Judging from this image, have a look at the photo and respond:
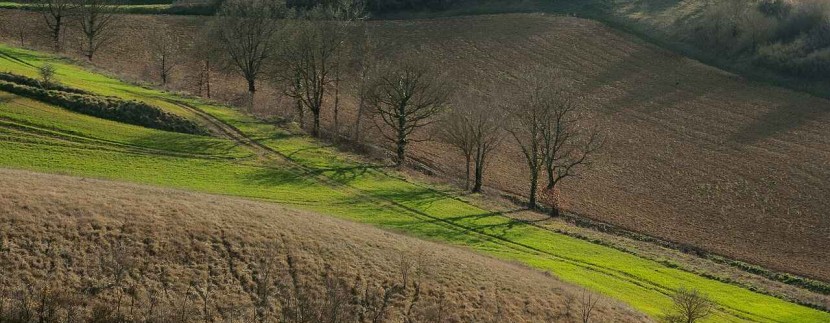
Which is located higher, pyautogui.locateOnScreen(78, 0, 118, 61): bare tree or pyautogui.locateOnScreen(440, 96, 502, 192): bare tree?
pyautogui.locateOnScreen(78, 0, 118, 61): bare tree

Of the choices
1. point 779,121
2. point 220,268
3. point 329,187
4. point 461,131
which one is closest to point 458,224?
point 329,187

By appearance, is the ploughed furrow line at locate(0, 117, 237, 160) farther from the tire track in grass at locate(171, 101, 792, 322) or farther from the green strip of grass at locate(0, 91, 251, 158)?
the tire track in grass at locate(171, 101, 792, 322)

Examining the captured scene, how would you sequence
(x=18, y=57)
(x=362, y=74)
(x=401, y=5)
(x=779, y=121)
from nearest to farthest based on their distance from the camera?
1. (x=18, y=57)
2. (x=362, y=74)
3. (x=779, y=121)
4. (x=401, y=5)

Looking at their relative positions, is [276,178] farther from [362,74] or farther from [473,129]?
[362,74]

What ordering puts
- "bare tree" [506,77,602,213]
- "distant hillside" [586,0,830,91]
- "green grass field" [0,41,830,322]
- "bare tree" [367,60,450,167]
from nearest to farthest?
"green grass field" [0,41,830,322] < "bare tree" [506,77,602,213] < "bare tree" [367,60,450,167] < "distant hillside" [586,0,830,91]

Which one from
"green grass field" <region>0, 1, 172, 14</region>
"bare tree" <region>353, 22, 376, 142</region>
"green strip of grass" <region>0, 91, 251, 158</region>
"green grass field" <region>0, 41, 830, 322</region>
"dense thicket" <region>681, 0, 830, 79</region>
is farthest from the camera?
"green grass field" <region>0, 1, 172, 14</region>

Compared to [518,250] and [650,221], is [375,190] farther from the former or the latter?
[650,221]

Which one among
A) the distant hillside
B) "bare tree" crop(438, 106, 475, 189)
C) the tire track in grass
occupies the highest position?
the distant hillside

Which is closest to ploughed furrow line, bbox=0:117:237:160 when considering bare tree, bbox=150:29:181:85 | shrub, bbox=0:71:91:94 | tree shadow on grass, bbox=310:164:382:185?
shrub, bbox=0:71:91:94
